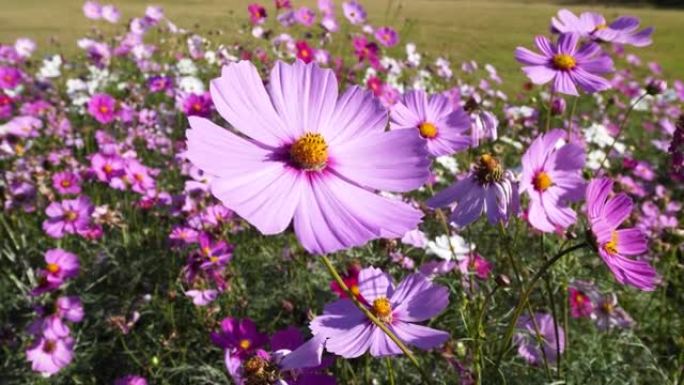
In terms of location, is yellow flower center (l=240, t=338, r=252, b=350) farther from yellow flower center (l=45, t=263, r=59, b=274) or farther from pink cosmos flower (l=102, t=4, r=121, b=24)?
pink cosmos flower (l=102, t=4, r=121, b=24)

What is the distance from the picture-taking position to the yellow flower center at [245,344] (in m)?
0.80

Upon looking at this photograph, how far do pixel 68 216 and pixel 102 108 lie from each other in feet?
1.72

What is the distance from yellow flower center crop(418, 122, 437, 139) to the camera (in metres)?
0.71

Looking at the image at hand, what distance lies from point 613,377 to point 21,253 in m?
1.17

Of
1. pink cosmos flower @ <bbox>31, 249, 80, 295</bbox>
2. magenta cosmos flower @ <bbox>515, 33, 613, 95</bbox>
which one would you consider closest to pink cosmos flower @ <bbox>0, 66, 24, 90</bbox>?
pink cosmos flower @ <bbox>31, 249, 80, 295</bbox>

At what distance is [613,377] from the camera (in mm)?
833

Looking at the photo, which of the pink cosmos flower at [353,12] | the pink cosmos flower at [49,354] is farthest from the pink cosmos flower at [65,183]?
the pink cosmos flower at [353,12]

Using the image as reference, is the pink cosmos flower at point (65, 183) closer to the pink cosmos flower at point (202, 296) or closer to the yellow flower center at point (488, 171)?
the pink cosmos flower at point (202, 296)

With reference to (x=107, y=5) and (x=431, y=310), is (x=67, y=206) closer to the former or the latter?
(x=431, y=310)

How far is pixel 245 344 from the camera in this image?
81 cm

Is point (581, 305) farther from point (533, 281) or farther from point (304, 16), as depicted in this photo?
point (304, 16)

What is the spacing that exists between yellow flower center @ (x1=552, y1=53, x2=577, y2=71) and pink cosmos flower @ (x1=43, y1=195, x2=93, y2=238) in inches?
41.1

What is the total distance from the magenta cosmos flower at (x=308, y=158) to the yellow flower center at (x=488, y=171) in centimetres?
13

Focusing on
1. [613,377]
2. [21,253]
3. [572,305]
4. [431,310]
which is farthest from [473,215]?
[21,253]
